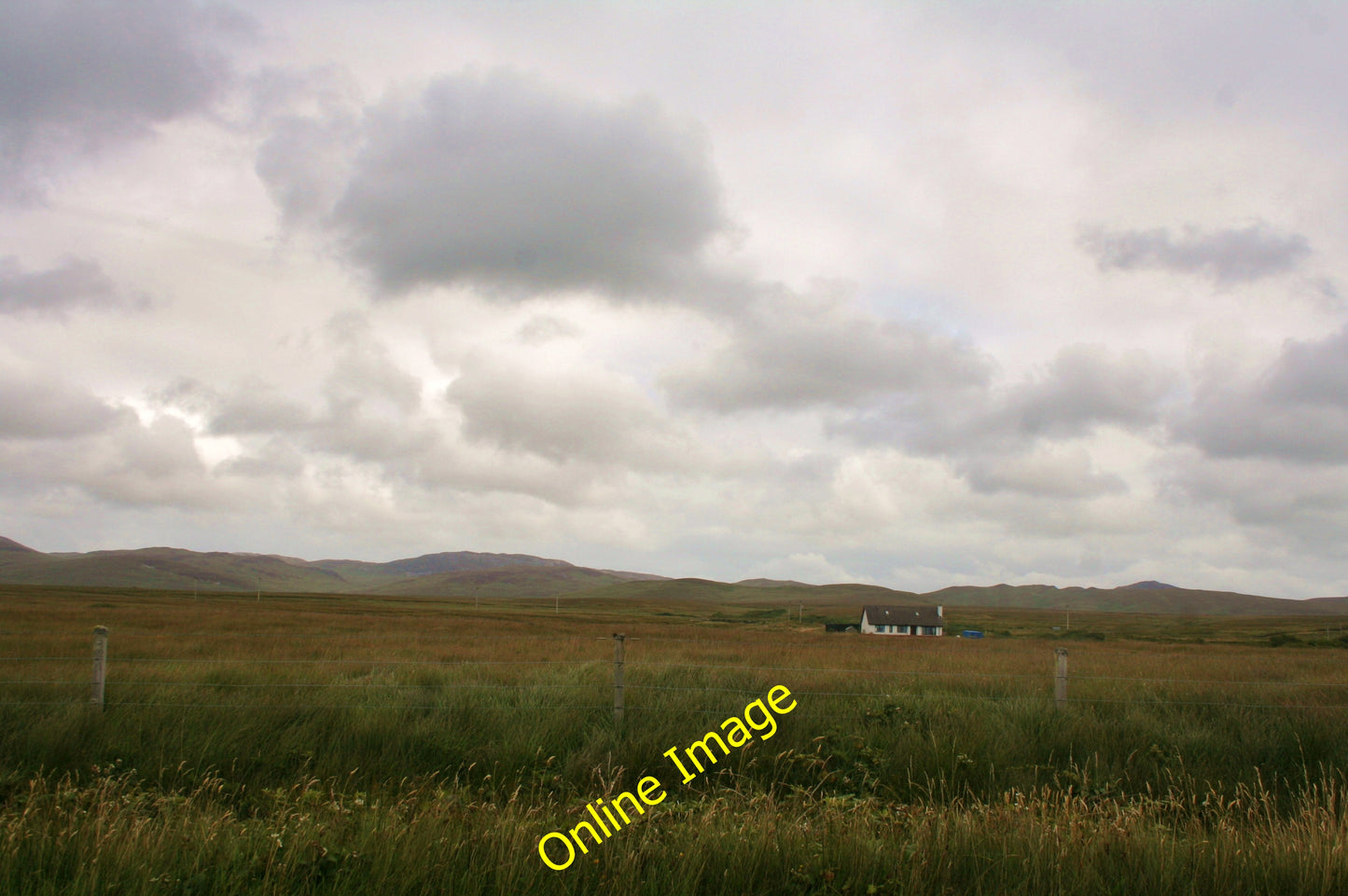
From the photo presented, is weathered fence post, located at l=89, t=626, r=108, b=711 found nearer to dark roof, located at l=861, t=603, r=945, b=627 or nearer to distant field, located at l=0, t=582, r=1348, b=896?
distant field, located at l=0, t=582, r=1348, b=896

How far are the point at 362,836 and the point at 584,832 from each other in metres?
1.43

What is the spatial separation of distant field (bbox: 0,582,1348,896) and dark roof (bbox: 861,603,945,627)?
84.6 metres

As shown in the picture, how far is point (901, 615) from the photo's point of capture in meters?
97.9

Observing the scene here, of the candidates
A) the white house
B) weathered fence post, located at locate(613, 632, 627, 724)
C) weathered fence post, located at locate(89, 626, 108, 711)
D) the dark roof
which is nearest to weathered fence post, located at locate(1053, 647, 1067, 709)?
weathered fence post, located at locate(613, 632, 627, 724)

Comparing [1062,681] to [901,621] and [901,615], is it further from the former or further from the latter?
[901,615]

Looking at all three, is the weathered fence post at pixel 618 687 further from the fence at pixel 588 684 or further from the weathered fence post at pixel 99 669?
the weathered fence post at pixel 99 669

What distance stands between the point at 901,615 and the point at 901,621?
4.50ft

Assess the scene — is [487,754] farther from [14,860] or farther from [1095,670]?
[1095,670]

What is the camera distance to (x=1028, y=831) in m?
5.37

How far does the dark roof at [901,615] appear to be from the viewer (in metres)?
96.4

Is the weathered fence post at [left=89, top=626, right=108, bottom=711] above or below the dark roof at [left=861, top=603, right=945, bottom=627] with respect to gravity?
above

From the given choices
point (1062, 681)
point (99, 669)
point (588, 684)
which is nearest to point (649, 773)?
point (588, 684)

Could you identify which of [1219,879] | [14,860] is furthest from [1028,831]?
[14,860]

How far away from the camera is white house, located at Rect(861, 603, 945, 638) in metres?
96.0
